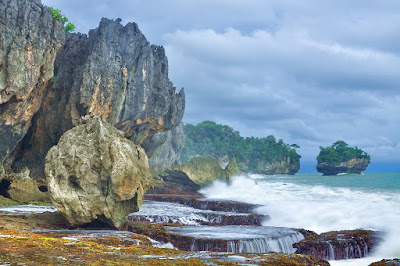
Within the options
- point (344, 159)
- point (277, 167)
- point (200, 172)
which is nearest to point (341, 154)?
point (344, 159)

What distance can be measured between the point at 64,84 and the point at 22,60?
29.2ft

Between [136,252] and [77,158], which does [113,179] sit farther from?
[136,252]

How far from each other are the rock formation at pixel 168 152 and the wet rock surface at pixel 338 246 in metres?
72.5

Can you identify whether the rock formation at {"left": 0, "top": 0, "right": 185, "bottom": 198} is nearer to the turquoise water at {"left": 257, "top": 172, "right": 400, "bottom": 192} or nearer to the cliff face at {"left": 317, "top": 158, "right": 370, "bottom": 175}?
the turquoise water at {"left": 257, "top": 172, "right": 400, "bottom": 192}

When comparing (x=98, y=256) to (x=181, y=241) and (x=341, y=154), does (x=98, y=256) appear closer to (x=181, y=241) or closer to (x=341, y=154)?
(x=181, y=241)

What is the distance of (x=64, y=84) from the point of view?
3800 cm

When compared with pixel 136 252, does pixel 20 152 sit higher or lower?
higher

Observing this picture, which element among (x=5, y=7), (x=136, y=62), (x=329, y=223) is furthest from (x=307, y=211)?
(x=5, y=7)

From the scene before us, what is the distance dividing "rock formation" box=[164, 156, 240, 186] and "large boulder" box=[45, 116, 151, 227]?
3809cm

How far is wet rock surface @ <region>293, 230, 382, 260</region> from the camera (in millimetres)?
19844

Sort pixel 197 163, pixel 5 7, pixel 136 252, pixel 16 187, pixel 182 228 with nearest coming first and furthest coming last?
pixel 136 252
pixel 182 228
pixel 5 7
pixel 16 187
pixel 197 163

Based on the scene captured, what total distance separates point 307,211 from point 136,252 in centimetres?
2538

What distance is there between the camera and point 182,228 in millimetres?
24453

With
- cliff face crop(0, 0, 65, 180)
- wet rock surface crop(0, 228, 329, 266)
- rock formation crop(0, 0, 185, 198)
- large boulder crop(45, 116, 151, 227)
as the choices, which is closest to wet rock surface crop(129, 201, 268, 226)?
large boulder crop(45, 116, 151, 227)
